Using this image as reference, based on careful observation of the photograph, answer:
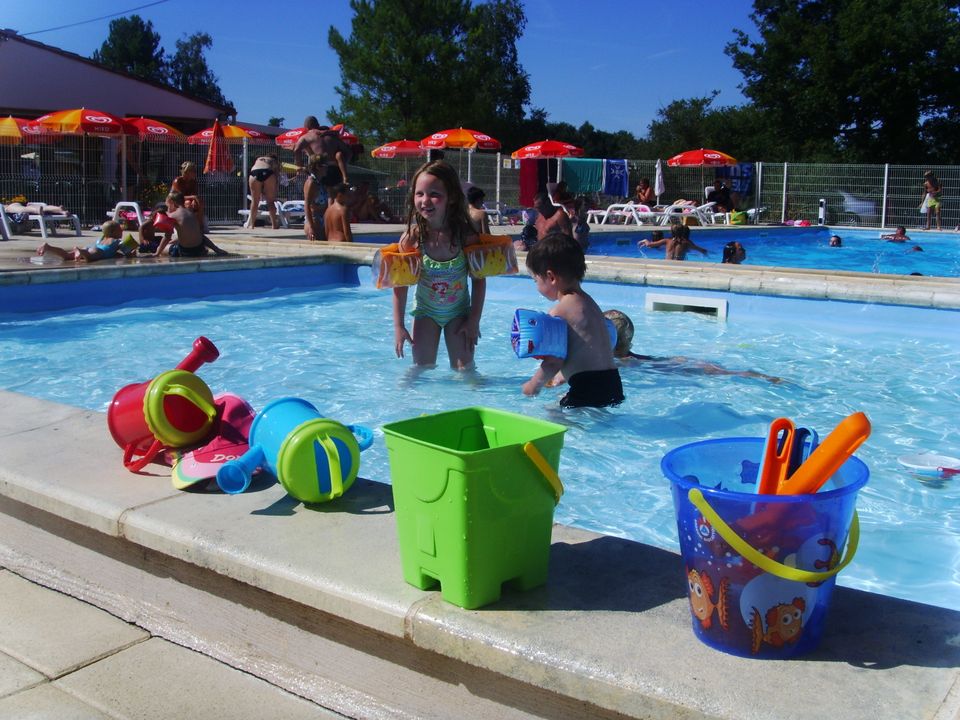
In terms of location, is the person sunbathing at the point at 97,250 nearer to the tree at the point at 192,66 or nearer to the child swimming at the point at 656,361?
the child swimming at the point at 656,361

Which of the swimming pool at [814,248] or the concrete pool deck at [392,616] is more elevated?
the swimming pool at [814,248]

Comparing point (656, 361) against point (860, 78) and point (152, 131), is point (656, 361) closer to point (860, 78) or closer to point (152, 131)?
point (152, 131)

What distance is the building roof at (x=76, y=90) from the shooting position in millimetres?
28141

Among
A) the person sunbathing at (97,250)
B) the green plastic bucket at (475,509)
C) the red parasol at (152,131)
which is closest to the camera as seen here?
the green plastic bucket at (475,509)

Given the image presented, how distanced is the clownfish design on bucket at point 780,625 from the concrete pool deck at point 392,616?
0.14 feet

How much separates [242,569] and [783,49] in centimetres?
3894

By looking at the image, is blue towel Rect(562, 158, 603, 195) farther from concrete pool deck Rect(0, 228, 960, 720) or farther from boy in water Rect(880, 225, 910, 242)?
concrete pool deck Rect(0, 228, 960, 720)

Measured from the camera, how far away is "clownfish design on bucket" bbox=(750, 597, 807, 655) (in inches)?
71.1

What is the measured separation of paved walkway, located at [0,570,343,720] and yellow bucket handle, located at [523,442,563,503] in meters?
0.73

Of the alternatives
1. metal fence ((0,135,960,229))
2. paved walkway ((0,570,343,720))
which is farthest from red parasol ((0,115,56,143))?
paved walkway ((0,570,343,720))

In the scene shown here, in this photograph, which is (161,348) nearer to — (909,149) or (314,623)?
(314,623)

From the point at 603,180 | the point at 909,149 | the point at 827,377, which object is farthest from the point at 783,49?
the point at 827,377

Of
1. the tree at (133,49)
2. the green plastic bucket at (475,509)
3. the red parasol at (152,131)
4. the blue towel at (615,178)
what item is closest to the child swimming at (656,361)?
the green plastic bucket at (475,509)

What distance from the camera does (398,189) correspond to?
22.7m
